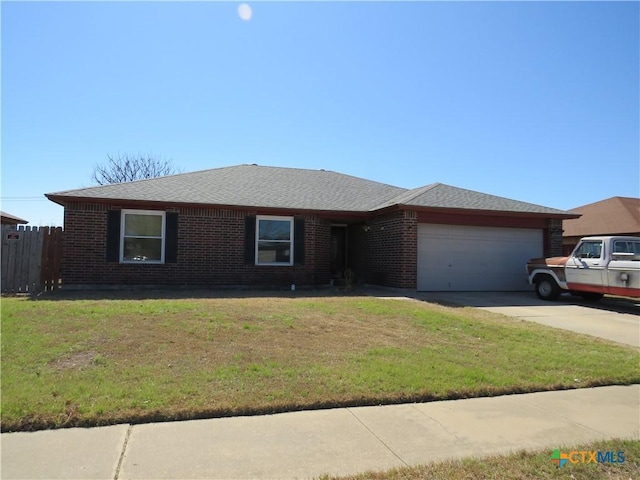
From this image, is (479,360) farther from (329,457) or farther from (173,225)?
(173,225)

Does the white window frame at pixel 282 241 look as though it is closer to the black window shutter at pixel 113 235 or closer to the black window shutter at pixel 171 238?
the black window shutter at pixel 171 238

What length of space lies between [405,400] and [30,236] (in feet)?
40.1

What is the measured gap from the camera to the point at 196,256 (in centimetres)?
1411

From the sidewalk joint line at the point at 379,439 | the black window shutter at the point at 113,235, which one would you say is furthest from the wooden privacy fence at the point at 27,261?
the sidewalk joint line at the point at 379,439

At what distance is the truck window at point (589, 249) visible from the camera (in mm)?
12383

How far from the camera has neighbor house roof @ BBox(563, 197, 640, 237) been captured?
2117 cm

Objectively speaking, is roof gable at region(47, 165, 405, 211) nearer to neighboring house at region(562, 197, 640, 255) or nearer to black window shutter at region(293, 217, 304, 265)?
black window shutter at region(293, 217, 304, 265)

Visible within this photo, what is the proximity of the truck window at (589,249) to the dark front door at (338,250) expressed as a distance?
8.16 m

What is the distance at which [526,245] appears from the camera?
15984 millimetres

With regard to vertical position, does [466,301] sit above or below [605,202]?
below

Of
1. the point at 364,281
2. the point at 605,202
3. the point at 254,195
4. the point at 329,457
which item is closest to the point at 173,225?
the point at 254,195

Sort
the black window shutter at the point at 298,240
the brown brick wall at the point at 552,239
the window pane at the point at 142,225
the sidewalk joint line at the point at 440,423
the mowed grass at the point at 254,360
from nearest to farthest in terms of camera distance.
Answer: the sidewalk joint line at the point at 440,423 < the mowed grass at the point at 254,360 < the window pane at the point at 142,225 < the black window shutter at the point at 298,240 < the brown brick wall at the point at 552,239

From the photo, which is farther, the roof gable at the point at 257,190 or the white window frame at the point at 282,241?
the white window frame at the point at 282,241

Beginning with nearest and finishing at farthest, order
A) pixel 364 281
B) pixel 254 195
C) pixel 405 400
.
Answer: pixel 405 400
pixel 254 195
pixel 364 281
